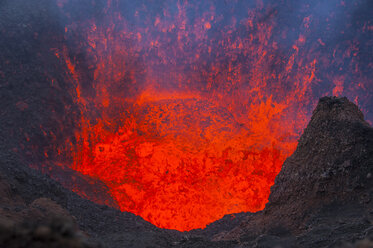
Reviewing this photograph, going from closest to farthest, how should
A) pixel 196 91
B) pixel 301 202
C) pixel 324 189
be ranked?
pixel 324 189, pixel 301 202, pixel 196 91

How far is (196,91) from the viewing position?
2233 cm

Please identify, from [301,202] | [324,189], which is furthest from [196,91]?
[324,189]

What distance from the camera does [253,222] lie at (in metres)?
8.05

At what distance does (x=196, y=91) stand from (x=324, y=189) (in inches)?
663

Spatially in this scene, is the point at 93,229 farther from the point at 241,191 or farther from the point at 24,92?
the point at 241,191

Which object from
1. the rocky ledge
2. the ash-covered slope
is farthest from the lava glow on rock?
the ash-covered slope

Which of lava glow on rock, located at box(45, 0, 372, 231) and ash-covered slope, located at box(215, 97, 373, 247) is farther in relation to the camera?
lava glow on rock, located at box(45, 0, 372, 231)

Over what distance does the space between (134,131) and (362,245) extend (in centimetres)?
1858

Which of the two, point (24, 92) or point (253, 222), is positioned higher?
point (24, 92)

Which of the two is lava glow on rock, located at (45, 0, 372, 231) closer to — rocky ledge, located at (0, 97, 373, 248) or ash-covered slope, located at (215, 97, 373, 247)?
rocky ledge, located at (0, 97, 373, 248)

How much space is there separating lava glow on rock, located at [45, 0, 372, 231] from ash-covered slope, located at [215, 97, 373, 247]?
31.3 feet

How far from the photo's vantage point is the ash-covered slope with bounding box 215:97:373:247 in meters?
4.88

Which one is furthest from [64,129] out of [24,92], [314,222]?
[314,222]

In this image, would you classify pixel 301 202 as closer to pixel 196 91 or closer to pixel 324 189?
pixel 324 189
